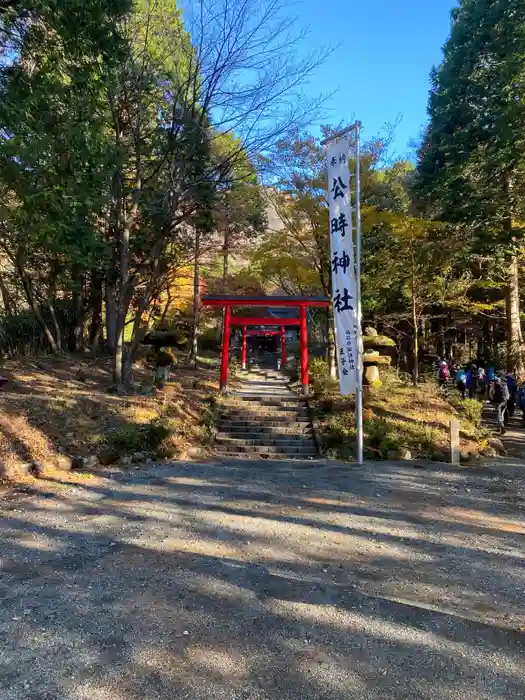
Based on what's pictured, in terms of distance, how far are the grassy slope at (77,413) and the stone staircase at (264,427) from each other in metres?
0.52

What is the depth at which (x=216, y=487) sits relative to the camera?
5824mm

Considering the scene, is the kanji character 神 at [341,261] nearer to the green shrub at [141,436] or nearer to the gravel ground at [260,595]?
the gravel ground at [260,595]

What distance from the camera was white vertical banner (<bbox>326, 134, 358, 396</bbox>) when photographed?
23.7 feet

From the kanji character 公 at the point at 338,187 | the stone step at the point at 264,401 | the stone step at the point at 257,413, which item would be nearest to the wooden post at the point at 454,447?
the stone step at the point at 257,413

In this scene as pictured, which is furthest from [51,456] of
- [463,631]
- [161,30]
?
[161,30]

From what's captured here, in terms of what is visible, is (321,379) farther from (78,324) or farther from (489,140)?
(489,140)

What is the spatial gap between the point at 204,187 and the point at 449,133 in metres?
10.1

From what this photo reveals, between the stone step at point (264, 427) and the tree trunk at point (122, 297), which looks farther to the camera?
the stone step at point (264, 427)

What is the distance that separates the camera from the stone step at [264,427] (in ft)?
31.7

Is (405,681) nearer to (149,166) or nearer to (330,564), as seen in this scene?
(330,564)

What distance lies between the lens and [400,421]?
30.1ft

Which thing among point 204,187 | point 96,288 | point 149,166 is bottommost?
point 96,288

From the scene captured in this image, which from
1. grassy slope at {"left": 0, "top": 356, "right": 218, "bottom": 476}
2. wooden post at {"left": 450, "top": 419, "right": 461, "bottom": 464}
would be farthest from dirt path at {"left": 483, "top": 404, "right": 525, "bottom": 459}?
grassy slope at {"left": 0, "top": 356, "right": 218, "bottom": 476}

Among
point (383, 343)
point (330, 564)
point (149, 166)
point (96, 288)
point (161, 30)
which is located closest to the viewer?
point (330, 564)
